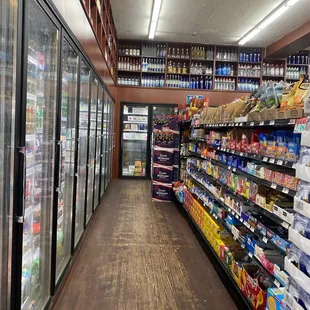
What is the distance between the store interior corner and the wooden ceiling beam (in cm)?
7

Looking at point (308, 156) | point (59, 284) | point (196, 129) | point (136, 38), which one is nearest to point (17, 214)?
point (59, 284)

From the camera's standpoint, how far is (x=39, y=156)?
231 centimetres

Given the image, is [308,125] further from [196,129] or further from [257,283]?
[196,129]

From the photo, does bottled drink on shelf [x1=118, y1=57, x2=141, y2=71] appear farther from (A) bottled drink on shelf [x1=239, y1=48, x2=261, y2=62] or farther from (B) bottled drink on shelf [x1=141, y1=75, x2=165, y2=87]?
(A) bottled drink on shelf [x1=239, y1=48, x2=261, y2=62]

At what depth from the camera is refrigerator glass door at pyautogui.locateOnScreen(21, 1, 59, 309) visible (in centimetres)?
206

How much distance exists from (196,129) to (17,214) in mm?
4175

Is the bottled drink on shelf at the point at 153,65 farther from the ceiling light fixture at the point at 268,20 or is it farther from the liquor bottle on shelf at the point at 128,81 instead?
the ceiling light fixture at the point at 268,20

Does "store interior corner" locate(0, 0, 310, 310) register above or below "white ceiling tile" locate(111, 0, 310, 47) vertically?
below

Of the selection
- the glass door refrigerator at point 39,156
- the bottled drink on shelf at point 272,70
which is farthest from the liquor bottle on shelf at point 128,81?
the glass door refrigerator at point 39,156

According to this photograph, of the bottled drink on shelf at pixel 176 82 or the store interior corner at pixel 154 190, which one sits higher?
the bottled drink on shelf at pixel 176 82

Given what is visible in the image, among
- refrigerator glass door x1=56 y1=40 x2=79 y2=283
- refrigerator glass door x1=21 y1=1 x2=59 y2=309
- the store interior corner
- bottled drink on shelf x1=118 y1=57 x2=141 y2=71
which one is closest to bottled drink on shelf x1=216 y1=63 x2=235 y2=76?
the store interior corner

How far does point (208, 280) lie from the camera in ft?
11.1

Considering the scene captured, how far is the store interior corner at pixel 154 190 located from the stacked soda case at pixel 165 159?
0.10 ft

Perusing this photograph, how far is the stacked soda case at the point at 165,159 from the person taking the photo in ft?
22.4
